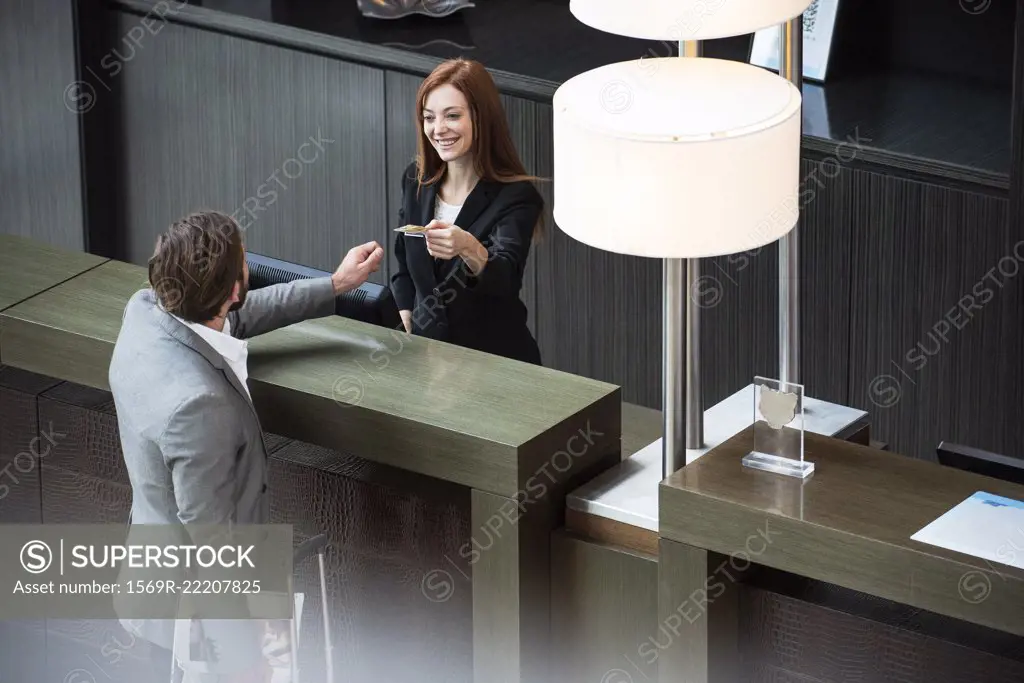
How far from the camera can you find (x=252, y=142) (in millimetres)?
5469

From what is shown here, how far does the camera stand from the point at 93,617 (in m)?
3.57

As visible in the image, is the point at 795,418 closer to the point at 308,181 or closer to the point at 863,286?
the point at 863,286

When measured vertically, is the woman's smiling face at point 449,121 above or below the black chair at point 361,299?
above

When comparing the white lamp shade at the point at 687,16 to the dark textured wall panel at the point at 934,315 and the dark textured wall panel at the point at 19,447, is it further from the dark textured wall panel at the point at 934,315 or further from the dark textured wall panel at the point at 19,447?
the dark textured wall panel at the point at 934,315

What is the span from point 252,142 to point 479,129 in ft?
6.18

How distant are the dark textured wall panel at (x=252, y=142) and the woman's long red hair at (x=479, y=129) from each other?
1.36 m

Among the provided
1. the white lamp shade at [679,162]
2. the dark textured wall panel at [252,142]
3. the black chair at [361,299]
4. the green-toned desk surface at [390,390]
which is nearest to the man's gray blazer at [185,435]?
the green-toned desk surface at [390,390]

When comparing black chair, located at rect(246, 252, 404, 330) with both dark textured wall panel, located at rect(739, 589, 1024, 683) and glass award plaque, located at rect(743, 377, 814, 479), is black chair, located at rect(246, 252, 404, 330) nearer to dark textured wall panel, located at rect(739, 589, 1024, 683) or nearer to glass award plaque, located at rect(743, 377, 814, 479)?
glass award plaque, located at rect(743, 377, 814, 479)

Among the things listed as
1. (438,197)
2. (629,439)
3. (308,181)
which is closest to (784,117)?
(629,439)

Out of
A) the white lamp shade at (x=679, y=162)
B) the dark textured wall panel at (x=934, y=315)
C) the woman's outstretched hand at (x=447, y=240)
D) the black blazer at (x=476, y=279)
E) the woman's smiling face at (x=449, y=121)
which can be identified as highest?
the white lamp shade at (x=679, y=162)

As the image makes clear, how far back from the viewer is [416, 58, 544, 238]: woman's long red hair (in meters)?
3.73

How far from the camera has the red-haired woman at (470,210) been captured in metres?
3.72

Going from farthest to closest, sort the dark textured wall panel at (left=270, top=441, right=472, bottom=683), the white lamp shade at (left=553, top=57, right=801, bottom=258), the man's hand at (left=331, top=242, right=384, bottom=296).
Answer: the man's hand at (left=331, top=242, right=384, bottom=296), the dark textured wall panel at (left=270, top=441, right=472, bottom=683), the white lamp shade at (left=553, top=57, right=801, bottom=258)

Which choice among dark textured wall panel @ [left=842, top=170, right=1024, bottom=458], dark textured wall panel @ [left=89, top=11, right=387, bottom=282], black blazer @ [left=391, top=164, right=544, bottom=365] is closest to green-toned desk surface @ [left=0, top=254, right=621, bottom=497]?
black blazer @ [left=391, top=164, right=544, bottom=365]
